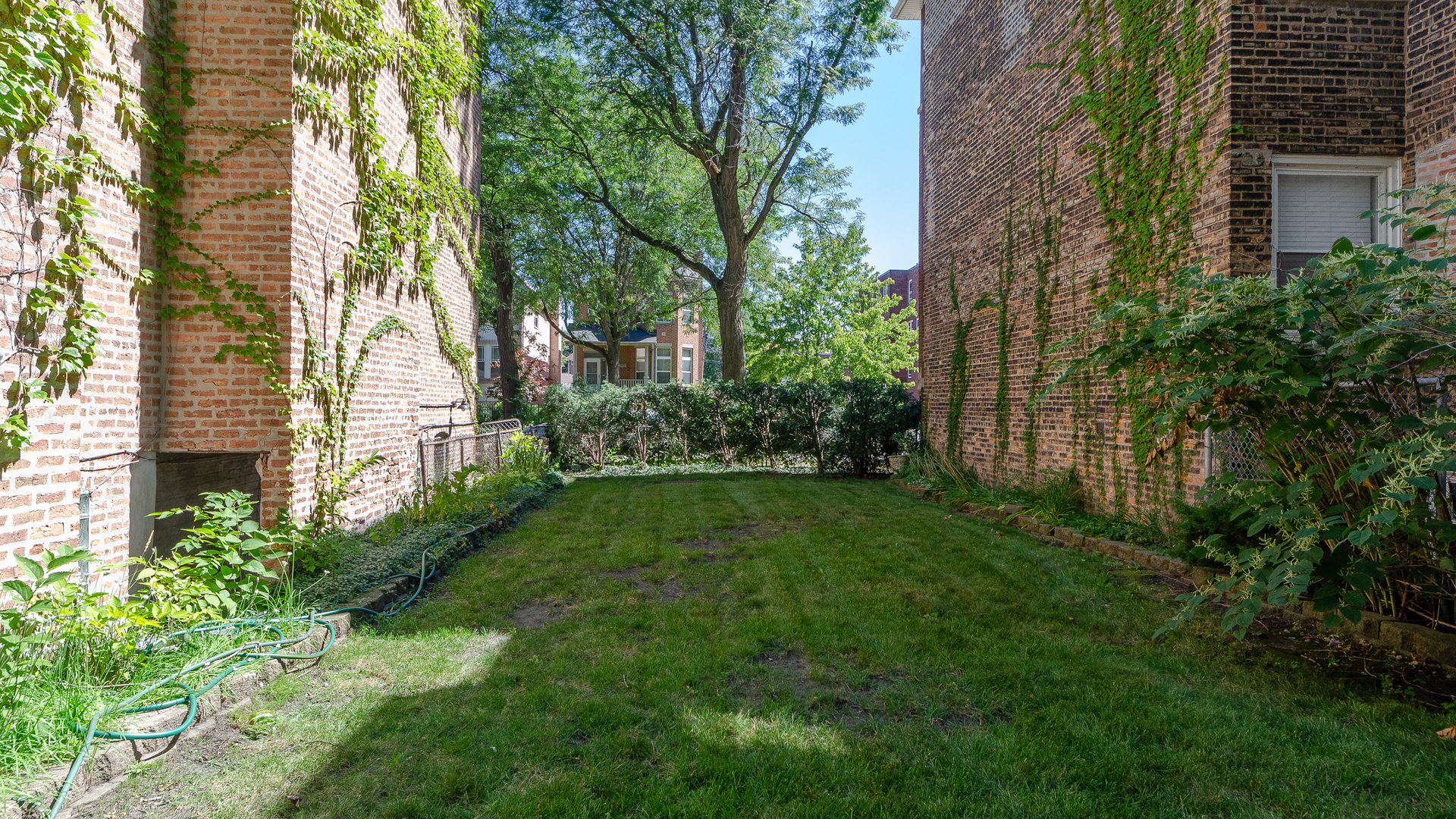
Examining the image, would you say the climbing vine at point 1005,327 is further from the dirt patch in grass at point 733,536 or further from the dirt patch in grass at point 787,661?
the dirt patch in grass at point 787,661

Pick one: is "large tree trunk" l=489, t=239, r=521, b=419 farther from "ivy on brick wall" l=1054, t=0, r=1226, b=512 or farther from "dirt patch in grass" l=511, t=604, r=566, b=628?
"ivy on brick wall" l=1054, t=0, r=1226, b=512

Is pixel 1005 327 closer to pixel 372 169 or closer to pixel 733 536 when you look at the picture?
pixel 733 536

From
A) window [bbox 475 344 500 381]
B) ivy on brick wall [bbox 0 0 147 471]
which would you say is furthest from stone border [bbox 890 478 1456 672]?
window [bbox 475 344 500 381]

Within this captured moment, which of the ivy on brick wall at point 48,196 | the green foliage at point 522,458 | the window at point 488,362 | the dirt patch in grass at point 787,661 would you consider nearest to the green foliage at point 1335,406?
the dirt patch in grass at point 787,661

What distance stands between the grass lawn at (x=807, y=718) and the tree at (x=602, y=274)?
1541cm

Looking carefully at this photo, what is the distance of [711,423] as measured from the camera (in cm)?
1459

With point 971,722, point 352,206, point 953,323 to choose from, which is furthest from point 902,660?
point 953,323

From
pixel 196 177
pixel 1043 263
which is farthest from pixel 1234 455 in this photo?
pixel 196 177

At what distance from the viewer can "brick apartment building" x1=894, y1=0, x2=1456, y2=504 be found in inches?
227

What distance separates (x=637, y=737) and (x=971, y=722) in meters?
1.50

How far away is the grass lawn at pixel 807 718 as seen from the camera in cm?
256

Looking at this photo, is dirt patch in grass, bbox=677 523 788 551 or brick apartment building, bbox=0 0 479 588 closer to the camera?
brick apartment building, bbox=0 0 479 588

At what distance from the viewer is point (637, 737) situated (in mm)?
2998

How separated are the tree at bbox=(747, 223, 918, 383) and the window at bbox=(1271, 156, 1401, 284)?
1624cm
